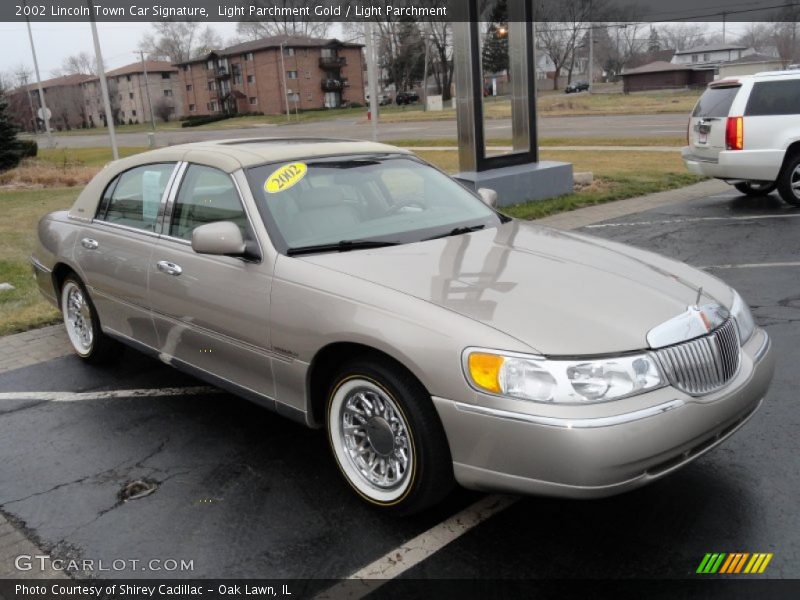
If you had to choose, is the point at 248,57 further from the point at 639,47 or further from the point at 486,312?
the point at 486,312

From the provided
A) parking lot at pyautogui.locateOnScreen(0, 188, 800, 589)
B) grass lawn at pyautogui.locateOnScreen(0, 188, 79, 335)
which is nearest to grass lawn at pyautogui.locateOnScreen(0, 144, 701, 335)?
grass lawn at pyautogui.locateOnScreen(0, 188, 79, 335)

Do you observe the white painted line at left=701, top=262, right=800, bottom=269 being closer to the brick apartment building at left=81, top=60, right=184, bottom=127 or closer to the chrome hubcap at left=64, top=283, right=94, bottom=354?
the chrome hubcap at left=64, top=283, right=94, bottom=354

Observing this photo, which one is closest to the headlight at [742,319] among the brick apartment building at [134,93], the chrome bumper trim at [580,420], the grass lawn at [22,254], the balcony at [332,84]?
the chrome bumper trim at [580,420]

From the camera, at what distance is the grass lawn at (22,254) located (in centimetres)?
704

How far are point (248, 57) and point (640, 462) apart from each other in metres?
91.3

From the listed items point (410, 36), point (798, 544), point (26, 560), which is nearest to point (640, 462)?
point (798, 544)

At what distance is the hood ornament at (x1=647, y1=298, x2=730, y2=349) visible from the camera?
3.05m

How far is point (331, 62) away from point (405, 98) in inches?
657

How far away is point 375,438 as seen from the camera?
3.41m

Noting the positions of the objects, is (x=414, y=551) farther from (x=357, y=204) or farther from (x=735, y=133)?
(x=735, y=133)

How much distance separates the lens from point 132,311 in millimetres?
4824

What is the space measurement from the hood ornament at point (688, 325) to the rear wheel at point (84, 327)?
12.8 feet

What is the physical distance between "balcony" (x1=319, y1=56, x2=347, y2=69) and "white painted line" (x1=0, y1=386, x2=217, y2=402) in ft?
291

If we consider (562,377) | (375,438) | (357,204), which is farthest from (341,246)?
(562,377)
